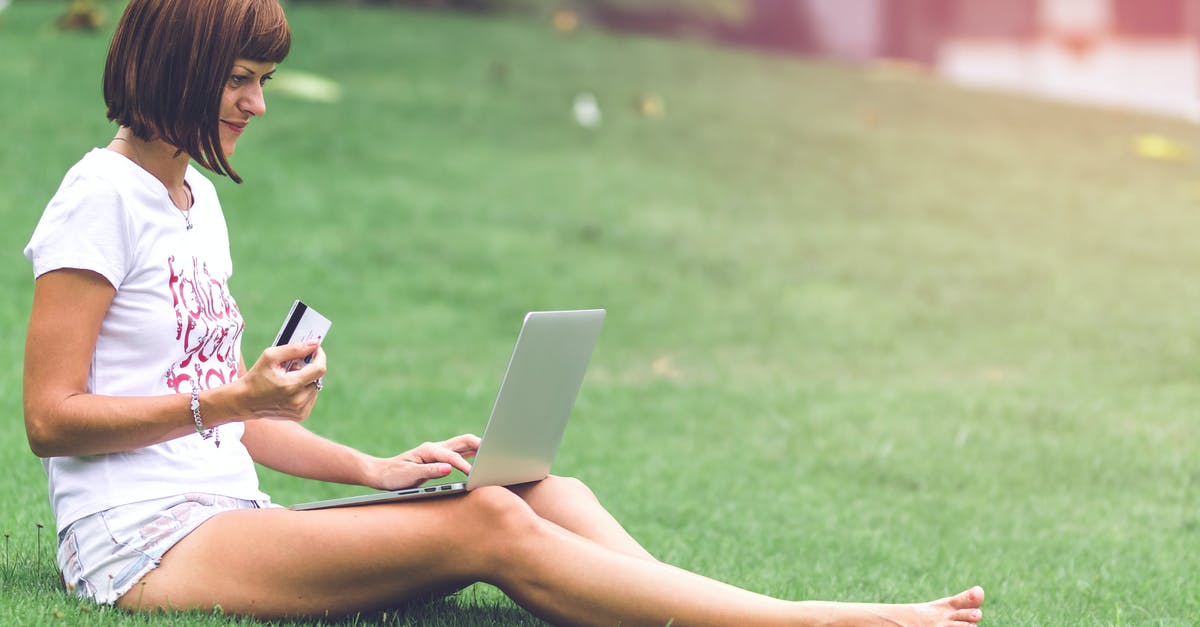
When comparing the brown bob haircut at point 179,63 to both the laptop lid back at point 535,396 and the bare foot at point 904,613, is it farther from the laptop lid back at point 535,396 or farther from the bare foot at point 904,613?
the bare foot at point 904,613

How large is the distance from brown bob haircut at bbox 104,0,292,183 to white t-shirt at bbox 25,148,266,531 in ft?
0.42

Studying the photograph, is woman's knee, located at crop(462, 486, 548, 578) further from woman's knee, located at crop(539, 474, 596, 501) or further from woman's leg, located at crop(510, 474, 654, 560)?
woman's knee, located at crop(539, 474, 596, 501)

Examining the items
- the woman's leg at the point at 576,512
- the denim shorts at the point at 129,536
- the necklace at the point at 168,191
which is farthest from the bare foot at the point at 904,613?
the necklace at the point at 168,191

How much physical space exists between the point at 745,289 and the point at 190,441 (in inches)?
264

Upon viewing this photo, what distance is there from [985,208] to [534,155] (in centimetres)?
382

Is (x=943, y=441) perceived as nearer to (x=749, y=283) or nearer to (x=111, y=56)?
(x=749, y=283)

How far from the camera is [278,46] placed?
293cm

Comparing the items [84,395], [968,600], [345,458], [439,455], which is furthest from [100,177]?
[968,600]

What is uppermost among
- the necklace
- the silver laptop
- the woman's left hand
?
the necklace

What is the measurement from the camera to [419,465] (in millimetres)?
3215

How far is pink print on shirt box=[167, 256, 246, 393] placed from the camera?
2932mm

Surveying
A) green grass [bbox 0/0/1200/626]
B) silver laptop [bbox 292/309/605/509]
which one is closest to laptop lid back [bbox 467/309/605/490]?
silver laptop [bbox 292/309/605/509]

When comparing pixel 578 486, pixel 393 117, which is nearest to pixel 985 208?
pixel 393 117

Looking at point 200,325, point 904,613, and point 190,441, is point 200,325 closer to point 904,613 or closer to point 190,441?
point 190,441
